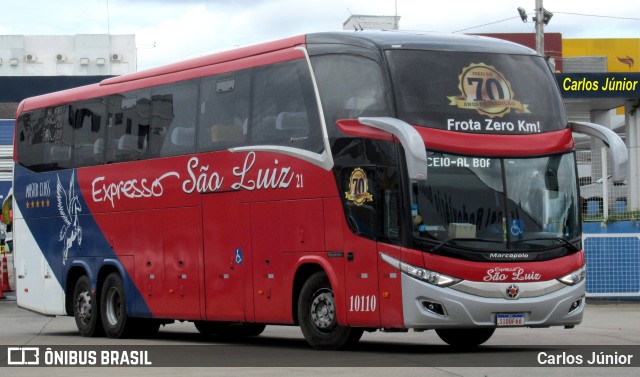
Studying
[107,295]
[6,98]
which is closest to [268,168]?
[107,295]

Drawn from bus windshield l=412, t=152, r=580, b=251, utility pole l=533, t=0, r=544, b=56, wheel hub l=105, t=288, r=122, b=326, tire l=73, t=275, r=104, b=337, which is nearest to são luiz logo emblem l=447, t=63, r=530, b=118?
bus windshield l=412, t=152, r=580, b=251

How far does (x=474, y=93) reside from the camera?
16.3 m

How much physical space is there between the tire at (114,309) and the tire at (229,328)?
A: 1165 mm

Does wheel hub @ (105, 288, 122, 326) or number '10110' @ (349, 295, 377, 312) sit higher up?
number '10110' @ (349, 295, 377, 312)

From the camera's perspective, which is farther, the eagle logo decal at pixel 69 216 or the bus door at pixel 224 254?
the eagle logo decal at pixel 69 216

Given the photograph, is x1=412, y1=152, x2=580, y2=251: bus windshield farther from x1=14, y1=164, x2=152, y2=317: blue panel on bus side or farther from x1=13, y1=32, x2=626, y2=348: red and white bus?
x1=14, y1=164, x2=152, y2=317: blue panel on bus side

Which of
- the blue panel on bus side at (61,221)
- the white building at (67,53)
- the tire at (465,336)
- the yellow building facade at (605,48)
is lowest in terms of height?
the tire at (465,336)

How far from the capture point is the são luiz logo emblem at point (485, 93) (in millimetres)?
16219

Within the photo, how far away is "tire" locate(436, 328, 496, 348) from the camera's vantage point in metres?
17.8

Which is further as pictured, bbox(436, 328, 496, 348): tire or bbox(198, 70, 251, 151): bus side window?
bbox(198, 70, 251, 151): bus side window

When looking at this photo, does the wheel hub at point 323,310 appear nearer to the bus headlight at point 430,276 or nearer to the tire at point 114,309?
the bus headlight at point 430,276

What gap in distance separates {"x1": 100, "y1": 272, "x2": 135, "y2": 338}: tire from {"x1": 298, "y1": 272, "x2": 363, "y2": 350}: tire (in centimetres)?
539

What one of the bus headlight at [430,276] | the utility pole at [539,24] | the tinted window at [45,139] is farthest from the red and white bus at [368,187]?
the utility pole at [539,24]

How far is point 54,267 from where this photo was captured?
77.9 feet
